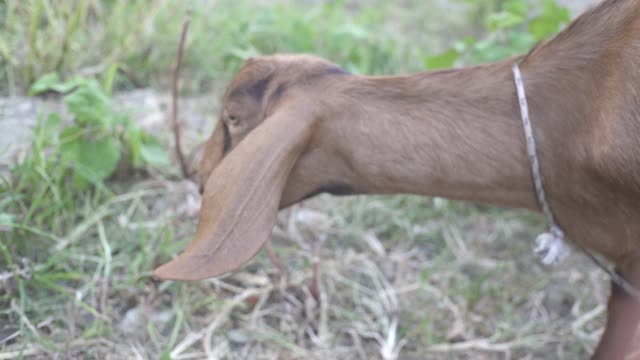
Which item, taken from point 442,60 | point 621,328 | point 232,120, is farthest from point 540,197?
point 442,60

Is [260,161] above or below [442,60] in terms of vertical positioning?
above

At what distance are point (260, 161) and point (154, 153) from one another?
795 millimetres

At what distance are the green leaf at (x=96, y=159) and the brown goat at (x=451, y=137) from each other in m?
0.54

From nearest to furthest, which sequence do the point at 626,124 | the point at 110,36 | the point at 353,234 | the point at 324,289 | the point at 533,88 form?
the point at 626,124, the point at 533,88, the point at 324,289, the point at 353,234, the point at 110,36

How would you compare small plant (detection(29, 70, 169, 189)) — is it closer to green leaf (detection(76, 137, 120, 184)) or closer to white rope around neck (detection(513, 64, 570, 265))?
green leaf (detection(76, 137, 120, 184))

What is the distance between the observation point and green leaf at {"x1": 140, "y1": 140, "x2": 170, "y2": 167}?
2387 mm

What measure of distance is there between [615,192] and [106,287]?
127 cm

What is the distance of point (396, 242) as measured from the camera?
2672 millimetres

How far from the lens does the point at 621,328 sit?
2.09 m

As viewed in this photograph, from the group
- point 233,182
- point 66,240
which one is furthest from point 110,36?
point 233,182

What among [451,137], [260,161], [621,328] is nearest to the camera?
[260,161]

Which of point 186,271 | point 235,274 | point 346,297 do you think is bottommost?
point 346,297

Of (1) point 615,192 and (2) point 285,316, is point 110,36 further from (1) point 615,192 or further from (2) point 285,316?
(1) point 615,192

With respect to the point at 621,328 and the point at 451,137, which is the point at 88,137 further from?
the point at 621,328
